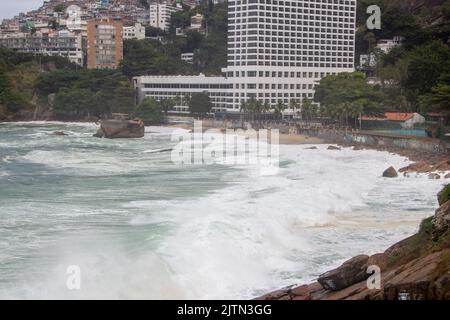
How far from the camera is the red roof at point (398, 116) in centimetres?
6119

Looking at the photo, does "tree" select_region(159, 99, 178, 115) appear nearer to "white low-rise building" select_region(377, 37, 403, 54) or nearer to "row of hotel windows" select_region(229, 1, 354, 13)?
"row of hotel windows" select_region(229, 1, 354, 13)

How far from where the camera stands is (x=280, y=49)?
86.5 m

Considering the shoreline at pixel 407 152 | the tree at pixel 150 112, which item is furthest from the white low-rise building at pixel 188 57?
the shoreline at pixel 407 152

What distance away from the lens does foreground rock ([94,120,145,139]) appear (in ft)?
226

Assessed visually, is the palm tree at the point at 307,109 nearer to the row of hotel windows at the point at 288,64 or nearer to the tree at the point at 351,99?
the tree at the point at 351,99

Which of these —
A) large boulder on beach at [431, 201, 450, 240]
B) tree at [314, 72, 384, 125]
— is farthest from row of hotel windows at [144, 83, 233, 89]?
large boulder on beach at [431, 201, 450, 240]

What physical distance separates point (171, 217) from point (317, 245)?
6.09 meters

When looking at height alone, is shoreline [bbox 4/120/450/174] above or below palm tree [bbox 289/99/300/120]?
below

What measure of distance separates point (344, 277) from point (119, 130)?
55.2 metres

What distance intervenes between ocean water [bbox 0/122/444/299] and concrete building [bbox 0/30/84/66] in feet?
266

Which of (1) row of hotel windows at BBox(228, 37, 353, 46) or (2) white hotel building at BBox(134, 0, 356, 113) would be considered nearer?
(1) row of hotel windows at BBox(228, 37, 353, 46)

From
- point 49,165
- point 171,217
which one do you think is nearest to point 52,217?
point 171,217

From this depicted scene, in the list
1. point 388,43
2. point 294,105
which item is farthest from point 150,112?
point 388,43

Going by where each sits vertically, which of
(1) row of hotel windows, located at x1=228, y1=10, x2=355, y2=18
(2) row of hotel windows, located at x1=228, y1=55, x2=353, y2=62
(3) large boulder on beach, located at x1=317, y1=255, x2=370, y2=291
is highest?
(1) row of hotel windows, located at x1=228, y1=10, x2=355, y2=18
